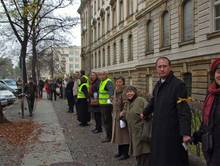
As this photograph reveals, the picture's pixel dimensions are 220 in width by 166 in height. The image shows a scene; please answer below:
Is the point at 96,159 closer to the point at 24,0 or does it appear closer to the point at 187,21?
the point at 24,0

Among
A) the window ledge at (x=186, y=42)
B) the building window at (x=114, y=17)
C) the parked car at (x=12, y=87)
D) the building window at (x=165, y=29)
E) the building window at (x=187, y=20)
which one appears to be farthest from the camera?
the building window at (x=114, y=17)

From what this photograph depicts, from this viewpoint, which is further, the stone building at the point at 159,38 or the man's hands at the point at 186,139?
the stone building at the point at 159,38

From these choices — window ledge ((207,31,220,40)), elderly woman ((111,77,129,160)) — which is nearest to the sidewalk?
elderly woman ((111,77,129,160))

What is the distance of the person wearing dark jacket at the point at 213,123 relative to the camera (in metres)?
4.17

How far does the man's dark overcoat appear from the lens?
4973 millimetres

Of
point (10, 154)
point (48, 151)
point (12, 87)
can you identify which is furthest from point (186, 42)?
point (12, 87)

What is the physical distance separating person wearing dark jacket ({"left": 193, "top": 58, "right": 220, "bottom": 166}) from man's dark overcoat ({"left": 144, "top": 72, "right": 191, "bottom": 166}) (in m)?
0.64

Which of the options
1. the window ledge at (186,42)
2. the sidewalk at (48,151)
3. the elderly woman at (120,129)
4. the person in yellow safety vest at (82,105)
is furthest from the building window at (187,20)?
the elderly woman at (120,129)

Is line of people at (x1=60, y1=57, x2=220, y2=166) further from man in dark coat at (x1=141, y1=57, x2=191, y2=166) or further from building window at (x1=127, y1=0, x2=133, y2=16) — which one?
building window at (x1=127, y1=0, x2=133, y2=16)

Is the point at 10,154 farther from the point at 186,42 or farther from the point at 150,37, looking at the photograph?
the point at 150,37

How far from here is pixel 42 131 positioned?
1252 cm

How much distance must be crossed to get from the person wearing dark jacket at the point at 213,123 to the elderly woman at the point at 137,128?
233cm

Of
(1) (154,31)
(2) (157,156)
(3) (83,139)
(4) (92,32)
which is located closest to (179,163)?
(2) (157,156)

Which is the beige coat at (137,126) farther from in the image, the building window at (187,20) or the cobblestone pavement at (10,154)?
the building window at (187,20)
